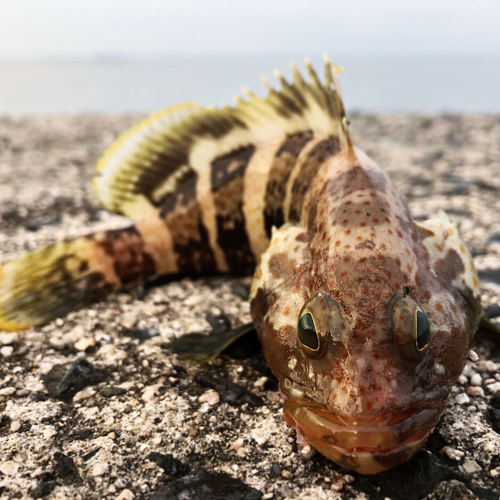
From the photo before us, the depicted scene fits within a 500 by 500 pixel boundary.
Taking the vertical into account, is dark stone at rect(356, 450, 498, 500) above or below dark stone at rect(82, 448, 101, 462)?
above

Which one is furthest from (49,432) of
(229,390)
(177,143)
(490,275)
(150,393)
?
(490,275)

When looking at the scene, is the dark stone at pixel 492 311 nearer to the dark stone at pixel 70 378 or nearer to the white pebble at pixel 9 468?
the dark stone at pixel 70 378

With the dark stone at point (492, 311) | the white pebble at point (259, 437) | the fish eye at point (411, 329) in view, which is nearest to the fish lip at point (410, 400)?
the fish eye at point (411, 329)

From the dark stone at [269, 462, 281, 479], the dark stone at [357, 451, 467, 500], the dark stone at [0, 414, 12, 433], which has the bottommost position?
the dark stone at [0, 414, 12, 433]

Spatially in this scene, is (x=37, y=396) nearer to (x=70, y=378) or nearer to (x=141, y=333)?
(x=70, y=378)

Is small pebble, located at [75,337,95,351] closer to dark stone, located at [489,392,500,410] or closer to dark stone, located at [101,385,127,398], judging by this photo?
dark stone, located at [101,385,127,398]

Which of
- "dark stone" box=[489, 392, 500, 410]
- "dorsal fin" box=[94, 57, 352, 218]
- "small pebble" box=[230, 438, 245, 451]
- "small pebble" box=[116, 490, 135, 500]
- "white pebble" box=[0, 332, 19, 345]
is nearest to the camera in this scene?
"small pebble" box=[116, 490, 135, 500]

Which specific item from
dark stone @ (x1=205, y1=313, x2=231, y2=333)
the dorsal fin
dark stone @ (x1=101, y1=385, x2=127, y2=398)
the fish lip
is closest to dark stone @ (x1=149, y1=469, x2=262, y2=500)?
the fish lip

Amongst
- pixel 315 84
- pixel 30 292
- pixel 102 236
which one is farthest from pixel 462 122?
pixel 30 292
